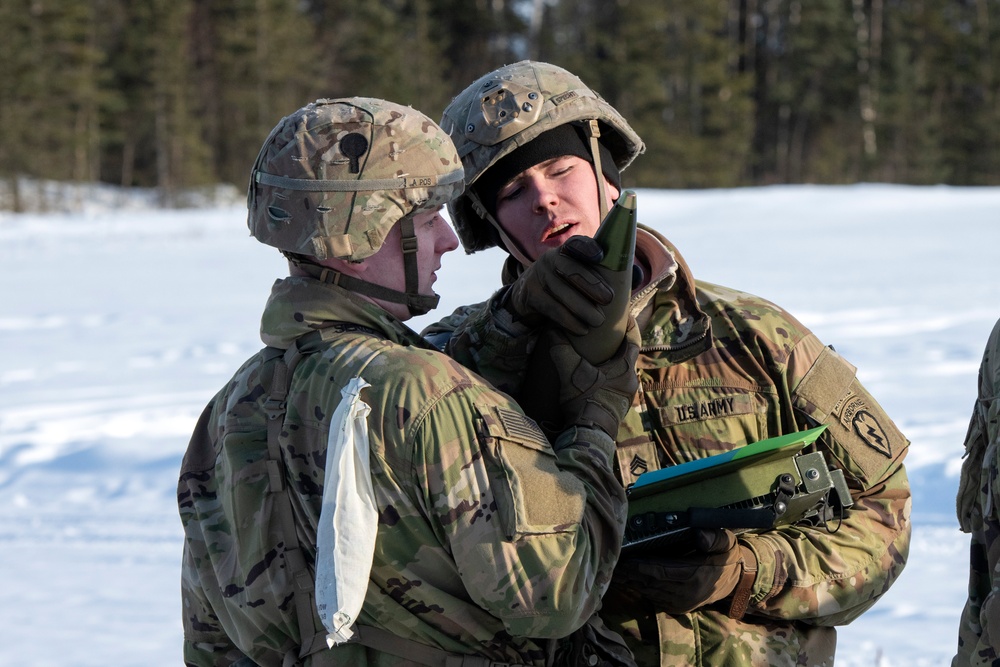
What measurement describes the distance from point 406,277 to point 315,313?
222 millimetres

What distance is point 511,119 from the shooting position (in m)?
3.16

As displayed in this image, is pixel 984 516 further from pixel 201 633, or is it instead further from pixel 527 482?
pixel 201 633

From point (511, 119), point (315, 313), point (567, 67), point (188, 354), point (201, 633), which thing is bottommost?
point (567, 67)

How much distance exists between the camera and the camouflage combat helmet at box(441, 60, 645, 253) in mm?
3176

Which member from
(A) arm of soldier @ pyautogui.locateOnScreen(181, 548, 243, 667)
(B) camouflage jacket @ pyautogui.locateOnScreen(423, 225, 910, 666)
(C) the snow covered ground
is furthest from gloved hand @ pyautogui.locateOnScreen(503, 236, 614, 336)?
(C) the snow covered ground

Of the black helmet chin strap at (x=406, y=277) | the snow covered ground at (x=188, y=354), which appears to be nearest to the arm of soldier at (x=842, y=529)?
the black helmet chin strap at (x=406, y=277)

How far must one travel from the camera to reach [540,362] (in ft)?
8.14

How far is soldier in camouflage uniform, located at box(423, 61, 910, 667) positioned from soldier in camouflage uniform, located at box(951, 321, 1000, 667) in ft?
0.72

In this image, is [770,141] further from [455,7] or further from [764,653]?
[764,653]

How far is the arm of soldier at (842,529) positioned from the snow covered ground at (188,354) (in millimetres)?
1892

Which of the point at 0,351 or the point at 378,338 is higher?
the point at 378,338

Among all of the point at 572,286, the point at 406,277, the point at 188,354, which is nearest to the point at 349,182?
the point at 406,277

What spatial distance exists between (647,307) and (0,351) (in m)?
10.0

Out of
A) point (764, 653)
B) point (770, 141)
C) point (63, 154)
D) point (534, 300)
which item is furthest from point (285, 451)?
point (770, 141)
